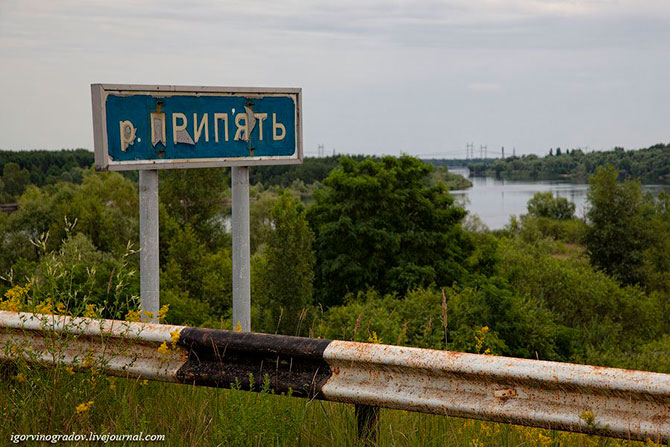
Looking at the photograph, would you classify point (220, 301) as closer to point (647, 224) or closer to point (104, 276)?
point (104, 276)

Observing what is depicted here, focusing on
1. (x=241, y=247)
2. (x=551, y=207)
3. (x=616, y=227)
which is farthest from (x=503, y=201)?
(x=241, y=247)

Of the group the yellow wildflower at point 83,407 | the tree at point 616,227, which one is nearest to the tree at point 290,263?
the tree at point 616,227

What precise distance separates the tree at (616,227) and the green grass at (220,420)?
56.9 meters

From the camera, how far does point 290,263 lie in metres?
37.7

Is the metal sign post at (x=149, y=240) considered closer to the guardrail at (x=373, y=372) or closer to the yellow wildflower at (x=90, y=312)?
the yellow wildflower at (x=90, y=312)

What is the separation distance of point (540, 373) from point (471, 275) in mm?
37242

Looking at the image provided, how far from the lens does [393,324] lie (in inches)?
1141

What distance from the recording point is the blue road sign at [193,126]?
4918 mm

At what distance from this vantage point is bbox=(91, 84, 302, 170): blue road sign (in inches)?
194

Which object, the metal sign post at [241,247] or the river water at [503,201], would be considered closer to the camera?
the metal sign post at [241,247]

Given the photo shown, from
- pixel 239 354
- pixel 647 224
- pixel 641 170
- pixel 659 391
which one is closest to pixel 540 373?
pixel 659 391

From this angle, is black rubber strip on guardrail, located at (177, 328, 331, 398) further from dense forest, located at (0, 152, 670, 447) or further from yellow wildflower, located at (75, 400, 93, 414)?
yellow wildflower, located at (75, 400, 93, 414)

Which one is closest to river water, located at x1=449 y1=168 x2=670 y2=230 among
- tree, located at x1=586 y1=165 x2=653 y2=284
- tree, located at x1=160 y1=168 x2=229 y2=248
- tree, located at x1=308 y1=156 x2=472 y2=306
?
tree, located at x1=586 y1=165 x2=653 y2=284

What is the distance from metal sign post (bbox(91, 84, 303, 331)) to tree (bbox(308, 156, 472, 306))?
105 ft
